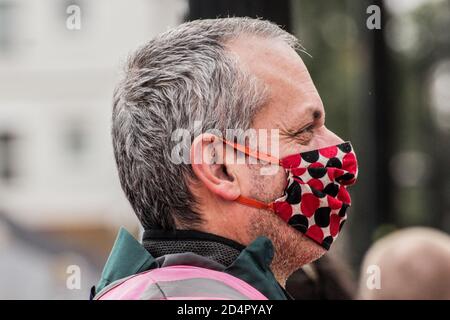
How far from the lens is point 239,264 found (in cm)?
245

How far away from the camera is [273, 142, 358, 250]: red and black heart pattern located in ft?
8.80

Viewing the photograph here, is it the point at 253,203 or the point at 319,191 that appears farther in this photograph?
the point at 319,191

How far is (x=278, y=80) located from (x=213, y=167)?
32 cm

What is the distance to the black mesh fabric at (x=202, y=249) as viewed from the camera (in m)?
2.51

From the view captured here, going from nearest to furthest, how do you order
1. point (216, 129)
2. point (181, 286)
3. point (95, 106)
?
point (181, 286) < point (216, 129) < point (95, 106)

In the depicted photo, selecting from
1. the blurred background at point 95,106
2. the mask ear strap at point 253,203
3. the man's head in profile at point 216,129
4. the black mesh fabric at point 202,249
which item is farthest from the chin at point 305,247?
the blurred background at point 95,106

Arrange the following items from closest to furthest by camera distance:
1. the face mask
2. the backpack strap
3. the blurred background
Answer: the backpack strap, the face mask, the blurred background

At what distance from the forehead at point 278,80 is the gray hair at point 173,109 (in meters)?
0.03

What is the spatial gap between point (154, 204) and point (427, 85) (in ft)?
78.3

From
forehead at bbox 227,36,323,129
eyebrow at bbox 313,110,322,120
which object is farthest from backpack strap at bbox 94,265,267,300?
eyebrow at bbox 313,110,322,120

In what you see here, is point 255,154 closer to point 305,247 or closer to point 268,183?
point 268,183

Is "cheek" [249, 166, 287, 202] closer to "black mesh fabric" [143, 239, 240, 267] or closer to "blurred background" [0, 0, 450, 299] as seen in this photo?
"black mesh fabric" [143, 239, 240, 267]

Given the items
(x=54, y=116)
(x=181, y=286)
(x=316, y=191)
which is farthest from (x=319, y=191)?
(x=54, y=116)

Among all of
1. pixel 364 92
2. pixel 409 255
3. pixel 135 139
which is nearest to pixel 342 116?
pixel 364 92
